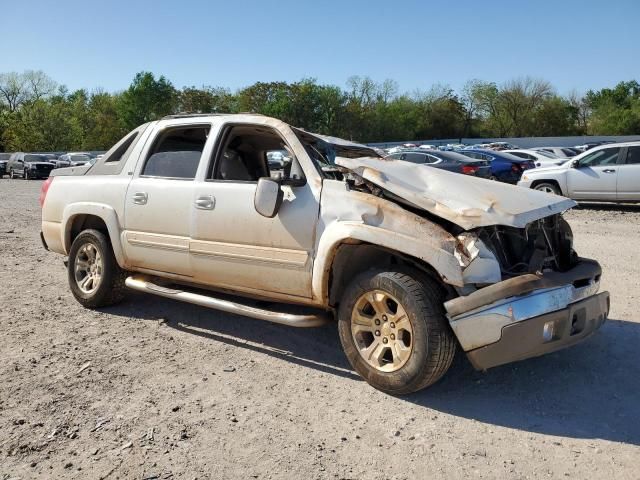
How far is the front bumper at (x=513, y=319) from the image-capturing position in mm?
3320

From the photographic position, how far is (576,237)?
9.55m

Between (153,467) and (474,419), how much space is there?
1.88 m

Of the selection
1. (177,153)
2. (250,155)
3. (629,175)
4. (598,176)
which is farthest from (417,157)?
(177,153)

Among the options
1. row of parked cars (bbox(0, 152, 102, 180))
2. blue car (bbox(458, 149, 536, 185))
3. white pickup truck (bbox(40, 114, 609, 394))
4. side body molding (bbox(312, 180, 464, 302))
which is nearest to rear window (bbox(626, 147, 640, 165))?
blue car (bbox(458, 149, 536, 185))

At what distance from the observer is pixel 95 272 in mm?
5633

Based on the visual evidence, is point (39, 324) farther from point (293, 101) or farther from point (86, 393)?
point (293, 101)

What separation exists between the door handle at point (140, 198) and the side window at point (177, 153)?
21cm

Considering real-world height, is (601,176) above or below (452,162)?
below

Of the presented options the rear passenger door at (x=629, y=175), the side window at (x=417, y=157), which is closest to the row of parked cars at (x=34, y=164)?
the side window at (x=417, y=157)

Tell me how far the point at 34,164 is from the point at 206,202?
35.5 metres

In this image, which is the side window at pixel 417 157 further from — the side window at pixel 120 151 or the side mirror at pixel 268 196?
the side mirror at pixel 268 196

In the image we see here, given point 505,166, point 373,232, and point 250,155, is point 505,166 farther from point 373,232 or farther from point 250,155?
point 373,232

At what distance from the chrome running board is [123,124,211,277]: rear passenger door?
0.17 metres

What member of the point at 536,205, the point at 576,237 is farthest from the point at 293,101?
the point at 536,205
